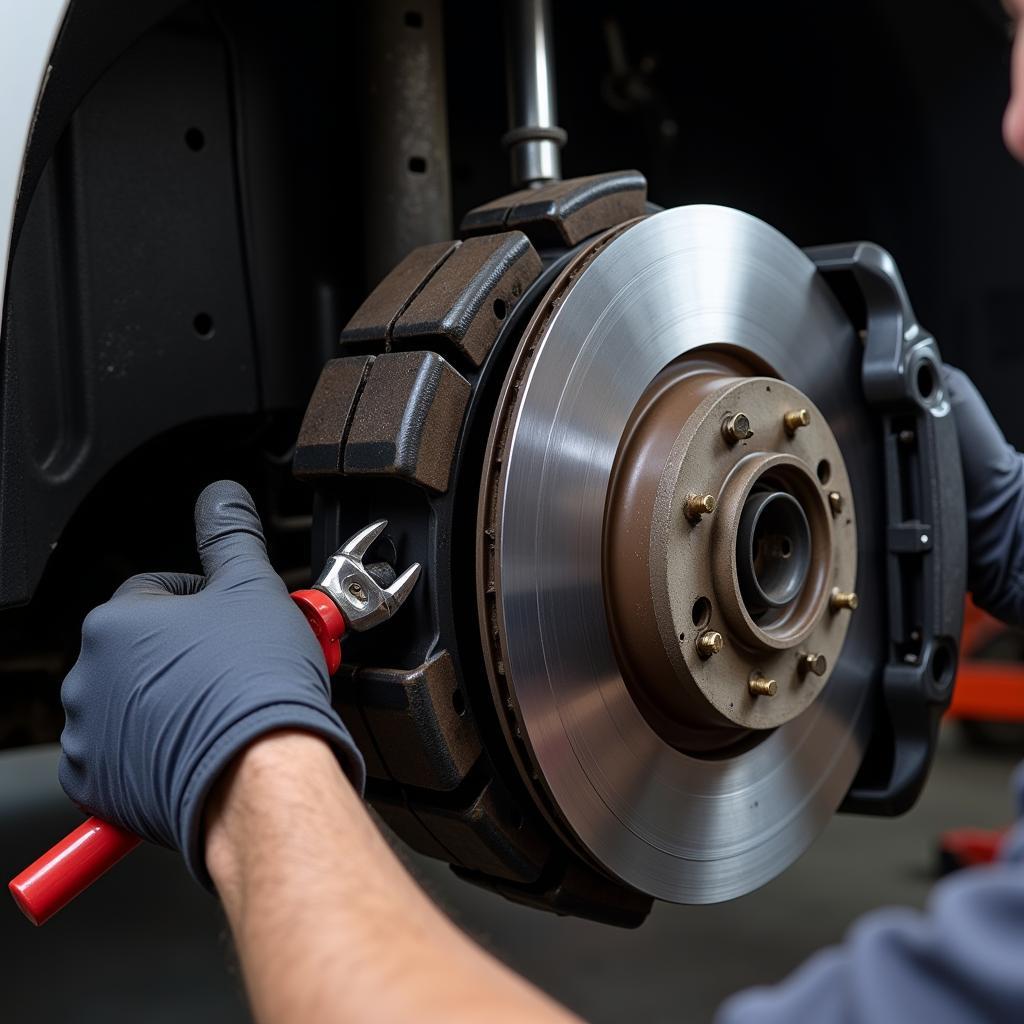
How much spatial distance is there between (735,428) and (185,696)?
41cm

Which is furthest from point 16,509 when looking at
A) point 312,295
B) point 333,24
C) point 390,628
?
point 333,24

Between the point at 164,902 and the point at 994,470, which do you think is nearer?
the point at 994,470

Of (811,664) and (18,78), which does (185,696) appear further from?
(811,664)

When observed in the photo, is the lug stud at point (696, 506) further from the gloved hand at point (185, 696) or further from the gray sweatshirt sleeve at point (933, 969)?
the gray sweatshirt sleeve at point (933, 969)

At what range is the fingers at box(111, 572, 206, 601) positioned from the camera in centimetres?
67

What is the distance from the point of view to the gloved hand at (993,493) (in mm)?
1045

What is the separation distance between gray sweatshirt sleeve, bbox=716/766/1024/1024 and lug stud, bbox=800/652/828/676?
0.47 metres

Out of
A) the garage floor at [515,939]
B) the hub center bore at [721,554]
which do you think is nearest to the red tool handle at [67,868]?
the hub center bore at [721,554]

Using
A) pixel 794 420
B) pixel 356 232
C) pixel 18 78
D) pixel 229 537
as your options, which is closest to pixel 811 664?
pixel 794 420

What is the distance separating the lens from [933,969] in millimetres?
348

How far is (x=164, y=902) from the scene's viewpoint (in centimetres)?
159

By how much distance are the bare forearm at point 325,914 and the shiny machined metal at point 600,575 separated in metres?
0.18

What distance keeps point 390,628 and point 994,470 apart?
0.64m

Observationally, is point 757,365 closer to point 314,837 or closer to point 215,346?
point 215,346
